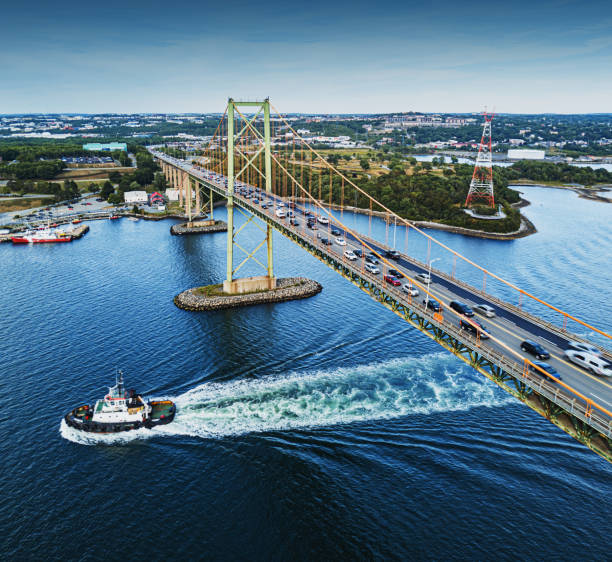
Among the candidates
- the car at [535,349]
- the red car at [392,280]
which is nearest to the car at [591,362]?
the car at [535,349]

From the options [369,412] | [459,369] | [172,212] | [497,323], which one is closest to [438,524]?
[369,412]

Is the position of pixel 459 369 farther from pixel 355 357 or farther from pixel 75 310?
pixel 75 310

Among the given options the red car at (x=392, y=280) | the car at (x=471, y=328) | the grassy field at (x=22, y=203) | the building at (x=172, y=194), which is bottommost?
the grassy field at (x=22, y=203)

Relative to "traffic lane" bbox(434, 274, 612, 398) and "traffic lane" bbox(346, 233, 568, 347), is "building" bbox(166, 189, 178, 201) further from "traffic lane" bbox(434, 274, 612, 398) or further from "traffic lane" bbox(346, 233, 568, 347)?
"traffic lane" bbox(434, 274, 612, 398)

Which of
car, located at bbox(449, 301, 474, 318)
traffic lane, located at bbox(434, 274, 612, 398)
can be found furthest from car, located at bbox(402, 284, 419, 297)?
traffic lane, located at bbox(434, 274, 612, 398)

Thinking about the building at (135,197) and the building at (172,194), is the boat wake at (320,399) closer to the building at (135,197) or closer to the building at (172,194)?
the building at (172,194)

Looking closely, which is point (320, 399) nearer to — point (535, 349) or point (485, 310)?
point (485, 310)
